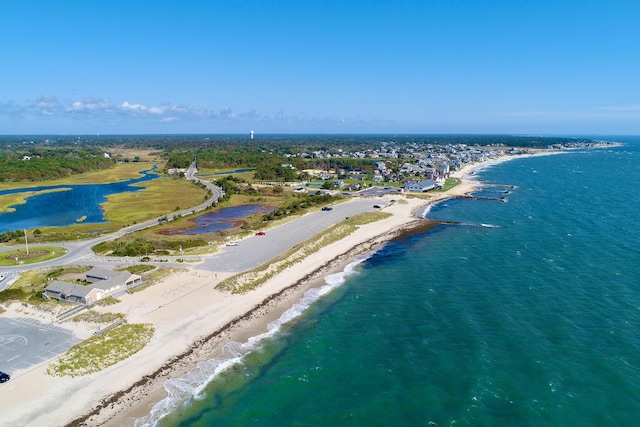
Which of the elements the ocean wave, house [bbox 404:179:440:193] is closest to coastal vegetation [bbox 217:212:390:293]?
the ocean wave

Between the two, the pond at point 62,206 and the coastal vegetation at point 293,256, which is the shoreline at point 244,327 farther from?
the pond at point 62,206

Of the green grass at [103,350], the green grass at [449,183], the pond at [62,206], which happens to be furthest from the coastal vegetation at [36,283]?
the green grass at [449,183]

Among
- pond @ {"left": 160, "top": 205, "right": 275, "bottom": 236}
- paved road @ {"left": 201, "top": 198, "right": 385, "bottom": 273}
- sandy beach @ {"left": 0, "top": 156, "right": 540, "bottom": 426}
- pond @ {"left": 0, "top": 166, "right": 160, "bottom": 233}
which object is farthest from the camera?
pond @ {"left": 0, "top": 166, "right": 160, "bottom": 233}

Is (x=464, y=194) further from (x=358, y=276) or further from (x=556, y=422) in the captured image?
(x=556, y=422)

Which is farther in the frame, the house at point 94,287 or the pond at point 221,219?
the pond at point 221,219

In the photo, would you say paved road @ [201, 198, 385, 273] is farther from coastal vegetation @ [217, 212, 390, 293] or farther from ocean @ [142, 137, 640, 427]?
ocean @ [142, 137, 640, 427]

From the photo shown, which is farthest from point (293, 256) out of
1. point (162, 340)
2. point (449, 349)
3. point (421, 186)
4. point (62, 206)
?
point (62, 206)
